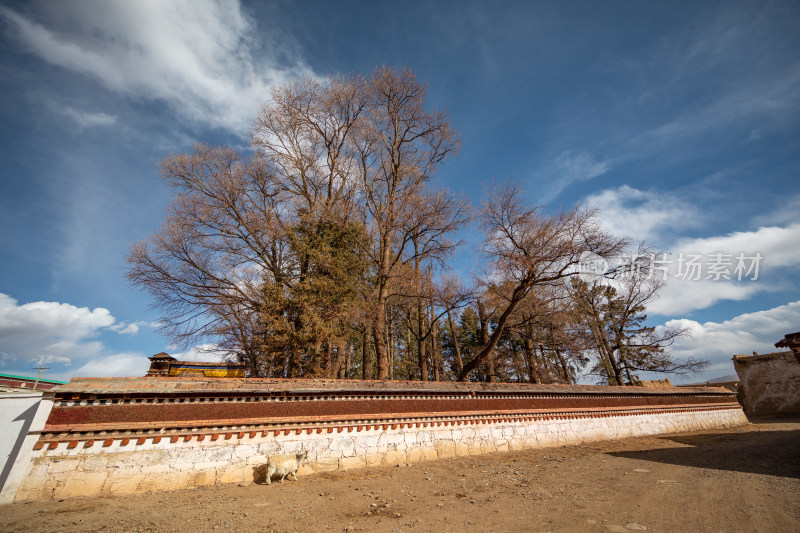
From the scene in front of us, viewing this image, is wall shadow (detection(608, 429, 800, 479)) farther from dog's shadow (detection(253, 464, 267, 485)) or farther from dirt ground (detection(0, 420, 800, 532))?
dog's shadow (detection(253, 464, 267, 485))

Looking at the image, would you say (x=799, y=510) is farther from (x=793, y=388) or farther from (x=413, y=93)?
(x=793, y=388)

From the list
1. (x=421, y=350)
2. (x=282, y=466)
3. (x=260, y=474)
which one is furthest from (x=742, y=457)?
(x=421, y=350)

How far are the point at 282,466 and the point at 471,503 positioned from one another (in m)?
3.82

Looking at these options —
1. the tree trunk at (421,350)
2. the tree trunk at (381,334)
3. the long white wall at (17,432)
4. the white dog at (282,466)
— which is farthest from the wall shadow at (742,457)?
the long white wall at (17,432)

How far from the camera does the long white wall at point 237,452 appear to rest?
5.46 meters

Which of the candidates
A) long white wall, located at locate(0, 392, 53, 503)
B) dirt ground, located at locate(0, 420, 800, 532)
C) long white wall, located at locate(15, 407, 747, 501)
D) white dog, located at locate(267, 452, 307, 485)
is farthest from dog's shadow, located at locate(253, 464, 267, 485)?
long white wall, located at locate(0, 392, 53, 503)

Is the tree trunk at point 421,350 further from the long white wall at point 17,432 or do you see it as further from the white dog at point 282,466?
the long white wall at point 17,432

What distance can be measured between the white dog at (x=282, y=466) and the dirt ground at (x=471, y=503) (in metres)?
0.27

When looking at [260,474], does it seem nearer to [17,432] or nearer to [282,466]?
[282,466]

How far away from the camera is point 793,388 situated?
2545cm

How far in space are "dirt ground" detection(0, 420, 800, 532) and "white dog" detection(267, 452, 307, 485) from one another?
0.89 ft

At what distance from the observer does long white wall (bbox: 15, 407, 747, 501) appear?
17.9ft

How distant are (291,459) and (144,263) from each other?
11289mm

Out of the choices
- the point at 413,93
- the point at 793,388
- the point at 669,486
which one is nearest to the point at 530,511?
the point at 669,486
